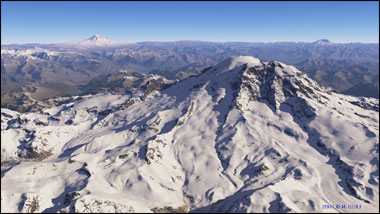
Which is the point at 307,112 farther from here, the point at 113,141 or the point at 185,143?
the point at 113,141

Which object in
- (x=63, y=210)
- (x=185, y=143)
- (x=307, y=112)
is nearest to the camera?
(x=63, y=210)

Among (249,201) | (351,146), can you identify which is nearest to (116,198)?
(249,201)

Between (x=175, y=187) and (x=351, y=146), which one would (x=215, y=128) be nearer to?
(x=175, y=187)

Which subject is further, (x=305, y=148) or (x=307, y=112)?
(x=307, y=112)

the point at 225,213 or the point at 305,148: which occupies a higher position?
the point at 305,148

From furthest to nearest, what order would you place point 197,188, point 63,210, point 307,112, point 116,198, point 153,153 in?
point 307,112
point 153,153
point 197,188
point 116,198
point 63,210

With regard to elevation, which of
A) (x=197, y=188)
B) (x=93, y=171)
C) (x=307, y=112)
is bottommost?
(x=197, y=188)
